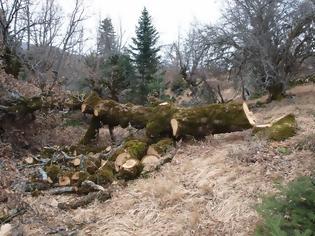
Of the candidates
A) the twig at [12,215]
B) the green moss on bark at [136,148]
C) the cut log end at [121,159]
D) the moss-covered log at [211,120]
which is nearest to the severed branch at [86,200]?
the twig at [12,215]

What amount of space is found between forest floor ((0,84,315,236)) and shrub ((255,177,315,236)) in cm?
92

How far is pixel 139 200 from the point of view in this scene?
20.7 feet

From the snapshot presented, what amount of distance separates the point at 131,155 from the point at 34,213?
Answer: 251 centimetres

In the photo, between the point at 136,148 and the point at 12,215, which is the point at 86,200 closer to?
the point at 12,215

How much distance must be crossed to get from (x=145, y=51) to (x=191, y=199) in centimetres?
2019

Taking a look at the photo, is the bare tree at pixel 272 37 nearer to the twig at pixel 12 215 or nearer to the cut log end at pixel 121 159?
the cut log end at pixel 121 159

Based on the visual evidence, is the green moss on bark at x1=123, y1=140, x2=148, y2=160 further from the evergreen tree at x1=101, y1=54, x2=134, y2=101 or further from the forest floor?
the evergreen tree at x1=101, y1=54, x2=134, y2=101

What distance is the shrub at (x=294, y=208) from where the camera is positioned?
3.61 m

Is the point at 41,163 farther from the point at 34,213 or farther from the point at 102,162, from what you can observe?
the point at 34,213

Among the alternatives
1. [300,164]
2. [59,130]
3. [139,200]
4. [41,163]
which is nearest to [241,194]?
[300,164]

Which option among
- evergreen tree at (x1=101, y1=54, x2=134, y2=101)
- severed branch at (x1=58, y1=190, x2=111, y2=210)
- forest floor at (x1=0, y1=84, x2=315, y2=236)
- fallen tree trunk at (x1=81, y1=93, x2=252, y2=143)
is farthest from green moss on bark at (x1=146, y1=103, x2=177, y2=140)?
evergreen tree at (x1=101, y1=54, x2=134, y2=101)

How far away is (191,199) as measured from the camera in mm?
5961

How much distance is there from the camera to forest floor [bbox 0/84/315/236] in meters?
5.38

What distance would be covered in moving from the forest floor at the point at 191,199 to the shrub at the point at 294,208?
919 millimetres
